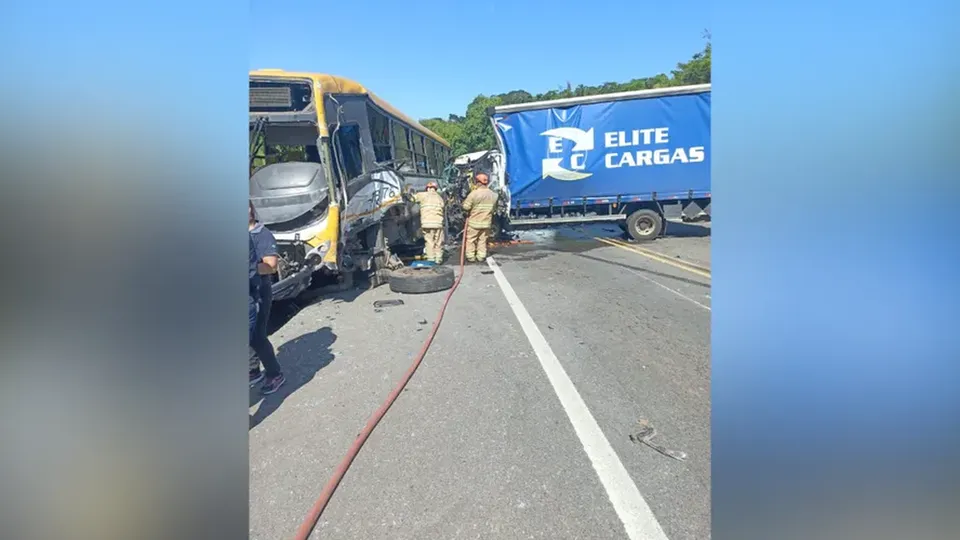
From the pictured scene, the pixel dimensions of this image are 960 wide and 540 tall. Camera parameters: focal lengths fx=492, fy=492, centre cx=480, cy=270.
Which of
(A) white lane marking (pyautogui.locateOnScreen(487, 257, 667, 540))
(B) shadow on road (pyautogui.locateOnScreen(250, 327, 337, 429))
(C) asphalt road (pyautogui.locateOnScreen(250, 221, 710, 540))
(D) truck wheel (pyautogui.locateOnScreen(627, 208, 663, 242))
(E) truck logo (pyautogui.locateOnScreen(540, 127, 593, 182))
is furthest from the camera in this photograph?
(D) truck wheel (pyautogui.locateOnScreen(627, 208, 663, 242))

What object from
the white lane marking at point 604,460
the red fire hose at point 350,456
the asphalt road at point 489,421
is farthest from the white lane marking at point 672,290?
the red fire hose at point 350,456

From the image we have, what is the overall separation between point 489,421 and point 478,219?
6804 millimetres

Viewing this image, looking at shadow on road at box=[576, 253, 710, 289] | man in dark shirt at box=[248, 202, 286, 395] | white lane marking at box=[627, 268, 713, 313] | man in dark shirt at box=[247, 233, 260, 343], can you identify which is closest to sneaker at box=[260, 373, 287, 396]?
man in dark shirt at box=[248, 202, 286, 395]

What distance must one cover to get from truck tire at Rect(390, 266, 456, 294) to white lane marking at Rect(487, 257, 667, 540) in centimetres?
272

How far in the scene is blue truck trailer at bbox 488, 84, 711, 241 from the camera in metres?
11.5

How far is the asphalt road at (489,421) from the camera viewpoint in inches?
87.6

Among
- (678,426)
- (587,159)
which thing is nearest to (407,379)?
(678,426)

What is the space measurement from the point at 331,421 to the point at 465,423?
885 millimetres

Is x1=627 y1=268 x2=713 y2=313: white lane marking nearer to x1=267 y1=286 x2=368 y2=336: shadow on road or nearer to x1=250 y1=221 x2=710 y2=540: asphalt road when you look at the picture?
x1=250 y1=221 x2=710 y2=540: asphalt road

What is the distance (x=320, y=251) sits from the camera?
233 inches

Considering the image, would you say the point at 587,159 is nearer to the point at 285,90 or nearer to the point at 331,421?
the point at 285,90

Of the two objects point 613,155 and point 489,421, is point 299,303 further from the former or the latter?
point 613,155

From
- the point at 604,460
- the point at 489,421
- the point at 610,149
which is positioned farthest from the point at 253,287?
the point at 610,149

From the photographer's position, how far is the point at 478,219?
9.62m
